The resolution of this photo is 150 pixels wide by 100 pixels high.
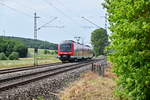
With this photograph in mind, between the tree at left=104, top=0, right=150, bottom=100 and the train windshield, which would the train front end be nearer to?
the train windshield

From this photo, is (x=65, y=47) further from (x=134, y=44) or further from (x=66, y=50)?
(x=134, y=44)

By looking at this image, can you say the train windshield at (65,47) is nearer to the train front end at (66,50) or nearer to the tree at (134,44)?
the train front end at (66,50)

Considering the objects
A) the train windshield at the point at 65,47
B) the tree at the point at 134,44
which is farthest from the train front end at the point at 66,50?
the tree at the point at 134,44

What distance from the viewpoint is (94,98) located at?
13.1 metres

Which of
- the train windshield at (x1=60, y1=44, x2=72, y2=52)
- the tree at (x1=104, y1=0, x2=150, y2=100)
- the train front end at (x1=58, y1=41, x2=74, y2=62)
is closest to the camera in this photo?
the tree at (x1=104, y1=0, x2=150, y2=100)

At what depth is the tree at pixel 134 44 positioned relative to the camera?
8.05m

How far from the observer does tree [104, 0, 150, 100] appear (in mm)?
8047

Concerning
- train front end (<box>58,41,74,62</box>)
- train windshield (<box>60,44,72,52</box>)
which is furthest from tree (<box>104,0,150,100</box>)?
train windshield (<box>60,44,72,52</box>)

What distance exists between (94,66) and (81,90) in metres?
16.4

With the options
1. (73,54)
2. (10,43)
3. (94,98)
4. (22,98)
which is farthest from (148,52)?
Result: (10,43)

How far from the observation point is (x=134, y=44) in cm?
824

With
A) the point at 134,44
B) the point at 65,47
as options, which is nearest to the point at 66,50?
the point at 65,47

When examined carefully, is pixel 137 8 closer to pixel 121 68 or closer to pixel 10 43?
pixel 121 68

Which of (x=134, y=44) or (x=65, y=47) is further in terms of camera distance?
(x=65, y=47)
